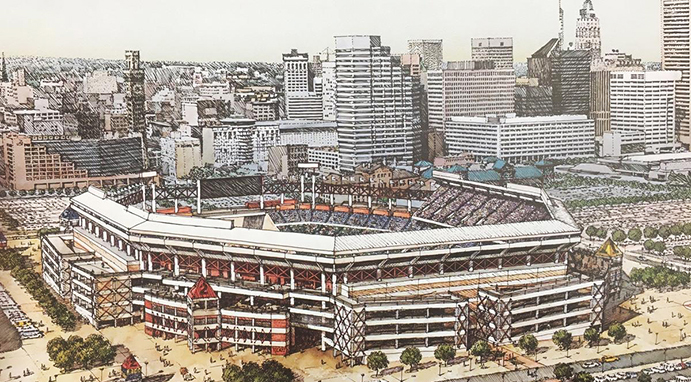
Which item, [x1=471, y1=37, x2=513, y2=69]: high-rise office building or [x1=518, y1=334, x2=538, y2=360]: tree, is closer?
[x1=518, y1=334, x2=538, y2=360]: tree

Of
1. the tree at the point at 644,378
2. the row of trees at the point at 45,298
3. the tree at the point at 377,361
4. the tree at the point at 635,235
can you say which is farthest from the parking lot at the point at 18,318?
the tree at the point at 635,235

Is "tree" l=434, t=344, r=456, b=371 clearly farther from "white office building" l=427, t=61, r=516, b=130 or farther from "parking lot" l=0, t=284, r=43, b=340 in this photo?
"white office building" l=427, t=61, r=516, b=130

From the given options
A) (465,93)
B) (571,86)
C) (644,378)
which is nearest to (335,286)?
(644,378)

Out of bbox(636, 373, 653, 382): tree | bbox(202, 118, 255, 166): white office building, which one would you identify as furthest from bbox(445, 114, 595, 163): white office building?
bbox(636, 373, 653, 382): tree

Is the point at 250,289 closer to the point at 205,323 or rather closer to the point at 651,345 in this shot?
the point at 205,323

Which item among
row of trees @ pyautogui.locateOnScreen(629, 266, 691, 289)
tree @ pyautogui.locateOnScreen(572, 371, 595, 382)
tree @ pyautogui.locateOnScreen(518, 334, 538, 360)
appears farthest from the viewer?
row of trees @ pyautogui.locateOnScreen(629, 266, 691, 289)

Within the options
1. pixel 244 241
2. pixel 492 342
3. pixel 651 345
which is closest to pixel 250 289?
pixel 244 241
